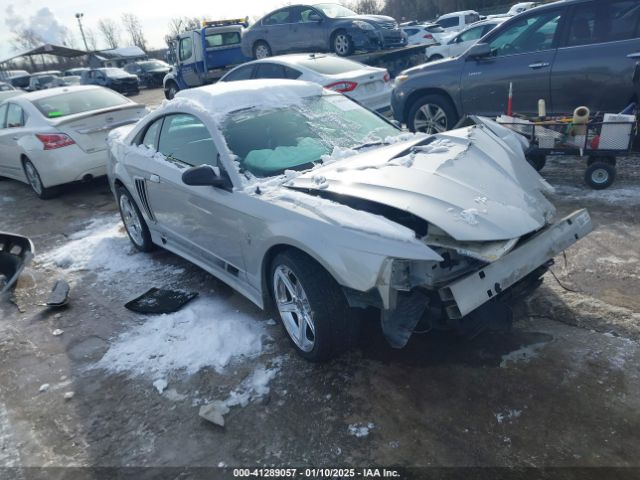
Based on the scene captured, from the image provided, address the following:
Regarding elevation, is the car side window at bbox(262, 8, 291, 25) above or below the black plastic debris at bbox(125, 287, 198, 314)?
above

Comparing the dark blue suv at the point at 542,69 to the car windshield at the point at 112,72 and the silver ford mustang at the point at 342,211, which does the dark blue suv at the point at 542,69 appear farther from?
the car windshield at the point at 112,72

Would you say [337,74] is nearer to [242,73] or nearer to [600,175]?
[242,73]

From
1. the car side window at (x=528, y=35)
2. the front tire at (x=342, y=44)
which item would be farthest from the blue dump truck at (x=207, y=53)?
the car side window at (x=528, y=35)

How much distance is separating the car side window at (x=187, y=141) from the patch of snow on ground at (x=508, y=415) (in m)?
2.49

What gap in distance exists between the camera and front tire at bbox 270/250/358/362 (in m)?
2.84

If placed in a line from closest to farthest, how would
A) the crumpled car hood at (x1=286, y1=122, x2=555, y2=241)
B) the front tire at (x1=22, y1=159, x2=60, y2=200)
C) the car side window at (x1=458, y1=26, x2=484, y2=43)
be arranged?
1. the crumpled car hood at (x1=286, y1=122, x2=555, y2=241)
2. the front tire at (x1=22, y1=159, x2=60, y2=200)
3. the car side window at (x1=458, y1=26, x2=484, y2=43)

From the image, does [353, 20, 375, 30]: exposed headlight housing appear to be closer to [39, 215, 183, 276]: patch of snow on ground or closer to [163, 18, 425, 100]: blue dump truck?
[163, 18, 425, 100]: blue dump truck

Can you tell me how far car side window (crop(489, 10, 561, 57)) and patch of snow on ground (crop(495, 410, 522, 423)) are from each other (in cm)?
515

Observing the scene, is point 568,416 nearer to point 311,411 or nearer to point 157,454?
point 311,411

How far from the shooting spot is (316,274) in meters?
2.85

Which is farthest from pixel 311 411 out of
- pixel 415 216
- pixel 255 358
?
pixel 415 216

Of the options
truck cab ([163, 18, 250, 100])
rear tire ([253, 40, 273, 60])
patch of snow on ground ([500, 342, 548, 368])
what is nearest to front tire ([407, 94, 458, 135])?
patch of snow on ground ([500, 342, 548, 368])

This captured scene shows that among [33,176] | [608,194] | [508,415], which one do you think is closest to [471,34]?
[608,194]

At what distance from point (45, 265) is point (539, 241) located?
16.7ft
